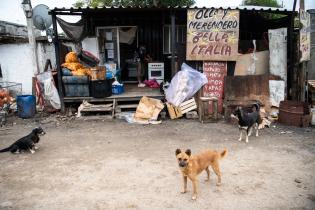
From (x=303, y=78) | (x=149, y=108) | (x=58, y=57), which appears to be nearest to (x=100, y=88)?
(x=58, y=57)

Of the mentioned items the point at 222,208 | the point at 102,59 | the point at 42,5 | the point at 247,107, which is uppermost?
the point at 42,5

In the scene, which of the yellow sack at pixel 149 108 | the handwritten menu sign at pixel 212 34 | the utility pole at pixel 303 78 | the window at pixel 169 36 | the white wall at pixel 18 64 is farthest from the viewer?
the white wall at pixel 18 64

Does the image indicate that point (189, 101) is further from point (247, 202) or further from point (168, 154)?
point (247, 202)

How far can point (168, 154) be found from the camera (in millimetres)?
7152

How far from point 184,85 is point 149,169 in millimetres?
4475

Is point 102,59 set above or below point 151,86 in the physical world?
above

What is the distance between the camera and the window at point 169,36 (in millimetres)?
13344

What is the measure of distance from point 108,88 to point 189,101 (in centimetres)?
292

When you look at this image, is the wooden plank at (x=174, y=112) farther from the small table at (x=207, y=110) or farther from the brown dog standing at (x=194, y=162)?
the brown dog standing at (x=194, y=162)

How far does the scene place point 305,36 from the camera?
1023 cm

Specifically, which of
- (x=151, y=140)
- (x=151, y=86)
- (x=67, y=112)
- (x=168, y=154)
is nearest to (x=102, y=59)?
(x=151, y=86)

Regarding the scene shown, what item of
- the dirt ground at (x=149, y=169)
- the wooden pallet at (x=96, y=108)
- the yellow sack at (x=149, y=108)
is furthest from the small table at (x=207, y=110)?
the wooden pallet at (x=96, y=108)

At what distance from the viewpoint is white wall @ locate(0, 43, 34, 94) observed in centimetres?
1347

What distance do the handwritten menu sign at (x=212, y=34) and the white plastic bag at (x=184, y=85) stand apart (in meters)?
0.65
